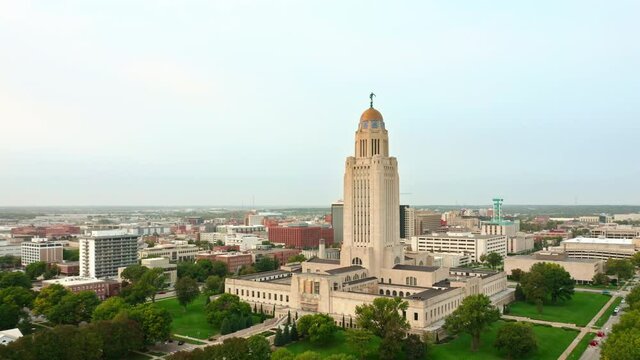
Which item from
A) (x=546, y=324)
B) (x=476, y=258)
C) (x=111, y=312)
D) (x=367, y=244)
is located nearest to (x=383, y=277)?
(x=367, y=244)

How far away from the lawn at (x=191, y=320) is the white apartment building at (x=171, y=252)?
56.3 metres

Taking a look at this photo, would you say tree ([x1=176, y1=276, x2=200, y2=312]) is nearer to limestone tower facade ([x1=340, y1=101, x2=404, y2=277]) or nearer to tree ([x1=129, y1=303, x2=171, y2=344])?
tree ([x1=129, y1=303, x2=171, y2=344])

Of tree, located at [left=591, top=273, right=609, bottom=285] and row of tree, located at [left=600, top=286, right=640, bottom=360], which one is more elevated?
row of tree, located at [left=600, top=286, right=640, bottom=360]

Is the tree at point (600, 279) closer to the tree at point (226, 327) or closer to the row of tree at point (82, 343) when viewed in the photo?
the tree at point (226, 327)

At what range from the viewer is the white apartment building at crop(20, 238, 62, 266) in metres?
144

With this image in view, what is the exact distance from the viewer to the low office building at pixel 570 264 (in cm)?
11600

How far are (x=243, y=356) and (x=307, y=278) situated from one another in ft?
101

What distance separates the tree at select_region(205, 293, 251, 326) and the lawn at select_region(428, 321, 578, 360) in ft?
91.0

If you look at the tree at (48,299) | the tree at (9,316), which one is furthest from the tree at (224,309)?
the tree at (9,316)

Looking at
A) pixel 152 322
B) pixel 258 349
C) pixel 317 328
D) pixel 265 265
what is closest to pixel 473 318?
pixel 317 328

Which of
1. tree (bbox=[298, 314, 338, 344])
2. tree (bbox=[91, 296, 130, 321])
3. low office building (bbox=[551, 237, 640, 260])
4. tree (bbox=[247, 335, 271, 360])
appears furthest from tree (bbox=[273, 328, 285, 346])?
low office building (bbox=[551, 237, 640, 260])

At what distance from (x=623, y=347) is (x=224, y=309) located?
49315 millimetres

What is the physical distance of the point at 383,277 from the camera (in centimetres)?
9056

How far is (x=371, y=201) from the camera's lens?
302ft
